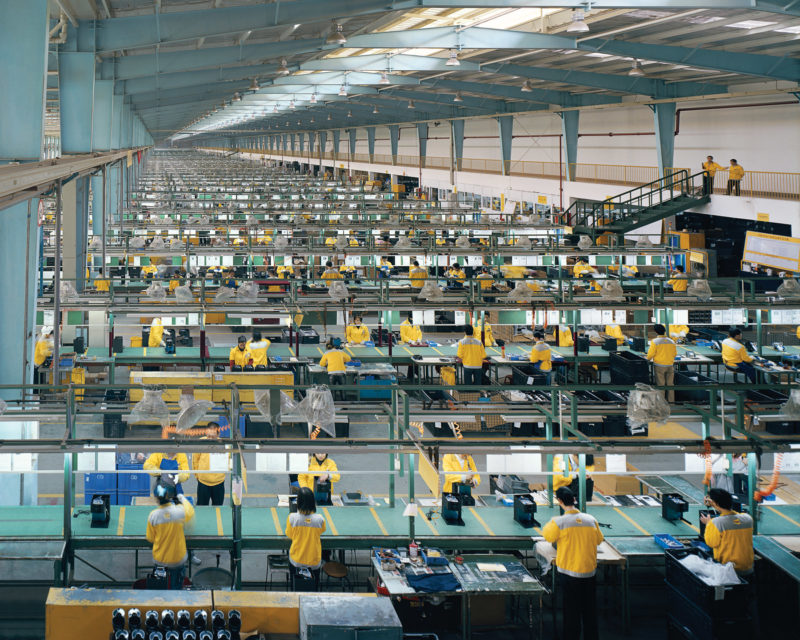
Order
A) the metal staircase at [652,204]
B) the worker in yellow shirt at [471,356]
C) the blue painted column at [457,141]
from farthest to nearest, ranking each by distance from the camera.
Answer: the blue painted column at [457,141] → the metal staircase at [652,204] → the worker in yellow shirt at [471,356]

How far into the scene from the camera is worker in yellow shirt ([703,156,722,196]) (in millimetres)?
26812

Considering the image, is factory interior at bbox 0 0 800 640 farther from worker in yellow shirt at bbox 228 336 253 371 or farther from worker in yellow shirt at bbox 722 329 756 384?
worker in yellow shirt at bbox 228 336 253 371

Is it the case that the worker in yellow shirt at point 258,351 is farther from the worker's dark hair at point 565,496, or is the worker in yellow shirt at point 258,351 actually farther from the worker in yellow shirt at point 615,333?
the worker's dark hair at point 565,496

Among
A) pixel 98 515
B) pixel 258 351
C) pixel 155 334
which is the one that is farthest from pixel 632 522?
pixel 155 334

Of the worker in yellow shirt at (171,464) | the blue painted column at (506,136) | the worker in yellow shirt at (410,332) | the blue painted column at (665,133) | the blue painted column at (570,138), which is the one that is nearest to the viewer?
the worker in yellow shirt at (171,464)

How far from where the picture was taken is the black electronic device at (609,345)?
17.8 meters

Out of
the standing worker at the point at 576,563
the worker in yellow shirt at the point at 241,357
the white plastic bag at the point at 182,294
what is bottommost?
the standing worker at the point at 576,563

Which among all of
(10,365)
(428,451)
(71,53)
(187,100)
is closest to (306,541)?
(428,451)

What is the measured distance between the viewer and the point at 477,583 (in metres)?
8.80

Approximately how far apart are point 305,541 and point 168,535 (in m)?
1.35

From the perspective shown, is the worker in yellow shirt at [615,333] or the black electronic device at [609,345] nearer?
the black electronic device at [609,345]

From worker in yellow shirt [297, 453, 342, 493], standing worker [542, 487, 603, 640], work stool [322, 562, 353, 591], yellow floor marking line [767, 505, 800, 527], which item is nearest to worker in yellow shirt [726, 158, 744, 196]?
yellow floor marking line [767, 505, 800, 527]

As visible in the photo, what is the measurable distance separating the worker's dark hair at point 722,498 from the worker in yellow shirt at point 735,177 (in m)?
18.4

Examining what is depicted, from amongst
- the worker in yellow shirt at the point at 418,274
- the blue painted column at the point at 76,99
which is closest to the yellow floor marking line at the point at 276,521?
the blue painted column at the point at 76,99
